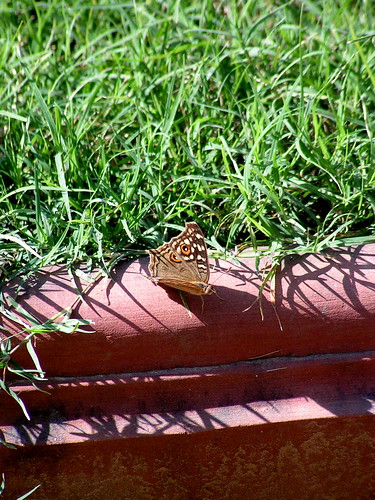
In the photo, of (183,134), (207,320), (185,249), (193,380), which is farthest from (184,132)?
(193,380)

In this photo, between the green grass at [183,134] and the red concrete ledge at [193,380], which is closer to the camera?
the red concrete ledge at [193,380]

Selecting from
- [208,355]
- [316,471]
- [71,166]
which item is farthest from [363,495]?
[71,166]

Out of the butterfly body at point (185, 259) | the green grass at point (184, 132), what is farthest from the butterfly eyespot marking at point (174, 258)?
the green grass at point (184, 132)

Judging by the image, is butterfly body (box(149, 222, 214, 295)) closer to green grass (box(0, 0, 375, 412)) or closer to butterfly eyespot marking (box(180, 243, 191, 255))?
butterfly eyespot marking (box(180, 243, 191, 255))

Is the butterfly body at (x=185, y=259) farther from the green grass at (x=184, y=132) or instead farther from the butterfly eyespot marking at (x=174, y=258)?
the green grass at (x=184, y=132)

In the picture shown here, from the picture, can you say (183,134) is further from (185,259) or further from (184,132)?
(185,259)

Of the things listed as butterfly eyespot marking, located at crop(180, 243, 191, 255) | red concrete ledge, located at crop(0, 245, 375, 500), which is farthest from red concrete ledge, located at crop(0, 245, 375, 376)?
butterfly eyespot marking, located at crop(180, 243, 191, 255)
